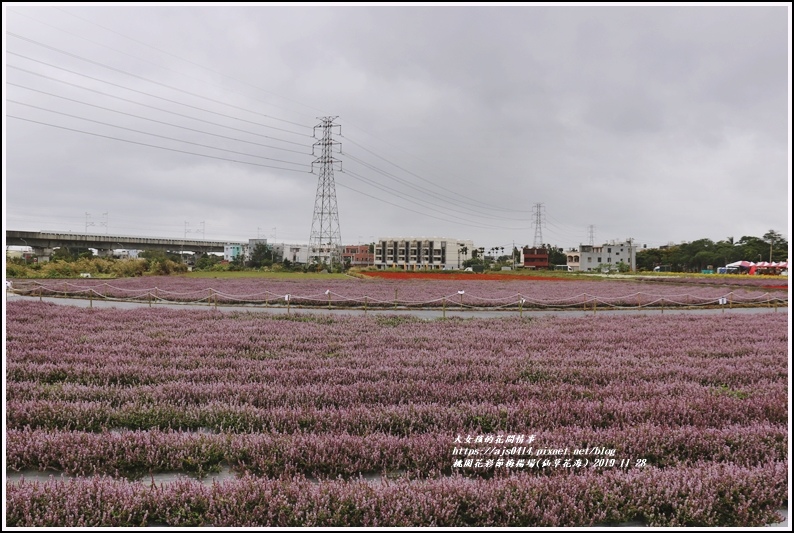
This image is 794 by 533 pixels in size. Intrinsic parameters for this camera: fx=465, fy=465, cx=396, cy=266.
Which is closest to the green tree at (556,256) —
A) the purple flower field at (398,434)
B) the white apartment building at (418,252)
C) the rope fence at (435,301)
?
the white apartment building at (418,252)

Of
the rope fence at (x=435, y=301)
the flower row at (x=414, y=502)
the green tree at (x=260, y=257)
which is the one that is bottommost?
the rope fence at (x=435, y=301)

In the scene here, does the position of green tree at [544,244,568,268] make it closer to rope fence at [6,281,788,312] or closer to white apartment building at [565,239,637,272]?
white apartment building at [565,239,637,272]

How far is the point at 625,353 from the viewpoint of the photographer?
9867 millimetres

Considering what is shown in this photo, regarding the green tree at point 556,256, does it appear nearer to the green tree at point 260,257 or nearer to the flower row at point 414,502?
the green tree at point 260,257

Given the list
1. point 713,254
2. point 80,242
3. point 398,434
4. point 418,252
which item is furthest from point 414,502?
point 418,252

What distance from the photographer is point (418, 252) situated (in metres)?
167

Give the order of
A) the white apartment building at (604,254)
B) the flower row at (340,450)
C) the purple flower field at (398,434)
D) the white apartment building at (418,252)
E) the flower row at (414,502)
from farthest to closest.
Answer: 1. the white apartment building at (418,252)
2. the white apartment building at (604,254)
3. the flower row at (340,450)
4. the purple flower field at (398,434)
5. the flower row at (414,502)

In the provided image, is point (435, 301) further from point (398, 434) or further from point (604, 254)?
point (604, 254)

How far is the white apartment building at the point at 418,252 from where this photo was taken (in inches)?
6531

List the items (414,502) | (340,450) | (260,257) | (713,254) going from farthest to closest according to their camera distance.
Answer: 1. (260,257)
2. (713,254)
3. (340,450)
4. (414,502)

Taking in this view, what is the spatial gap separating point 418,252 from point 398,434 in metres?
162

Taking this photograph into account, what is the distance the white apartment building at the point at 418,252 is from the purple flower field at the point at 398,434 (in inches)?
6080

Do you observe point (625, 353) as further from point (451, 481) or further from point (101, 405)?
point (101, 405)

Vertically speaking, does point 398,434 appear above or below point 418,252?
below
